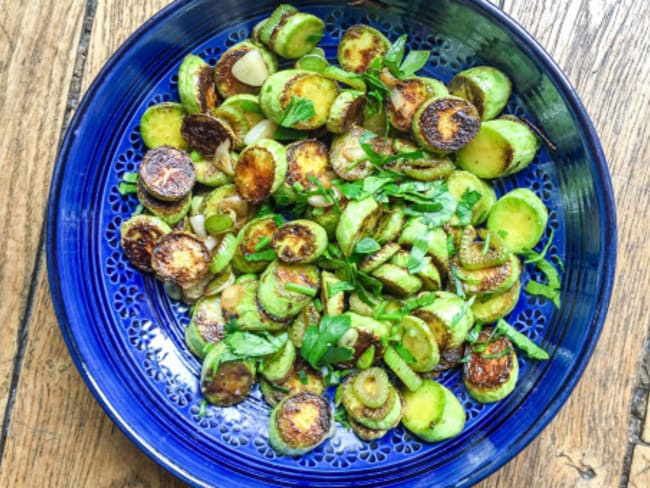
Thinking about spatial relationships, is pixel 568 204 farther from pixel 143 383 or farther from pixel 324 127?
pixel 143 383

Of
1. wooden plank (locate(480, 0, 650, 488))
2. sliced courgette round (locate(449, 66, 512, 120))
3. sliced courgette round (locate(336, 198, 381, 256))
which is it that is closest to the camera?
sliced courgette round (locate(336, 198, 381, 256))

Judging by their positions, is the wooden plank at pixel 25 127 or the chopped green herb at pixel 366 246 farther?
the wooden plank at pixel 25 127

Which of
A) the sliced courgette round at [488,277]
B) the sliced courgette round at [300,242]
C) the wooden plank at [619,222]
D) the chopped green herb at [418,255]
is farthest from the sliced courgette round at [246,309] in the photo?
the wooden plank at [619,222]

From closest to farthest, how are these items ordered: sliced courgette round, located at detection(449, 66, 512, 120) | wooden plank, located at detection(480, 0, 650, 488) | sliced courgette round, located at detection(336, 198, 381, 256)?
1. sliced courgette round, located at detection(336, 198, 381, 256)
2. sliced courgette round, located at detection(449, 66, 512, 120)
3. wooden plank, located at detection(480, 0, 650, 488)

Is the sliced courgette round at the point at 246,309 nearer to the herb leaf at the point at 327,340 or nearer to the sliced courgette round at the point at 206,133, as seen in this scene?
the herb leaf at the point at 327,340

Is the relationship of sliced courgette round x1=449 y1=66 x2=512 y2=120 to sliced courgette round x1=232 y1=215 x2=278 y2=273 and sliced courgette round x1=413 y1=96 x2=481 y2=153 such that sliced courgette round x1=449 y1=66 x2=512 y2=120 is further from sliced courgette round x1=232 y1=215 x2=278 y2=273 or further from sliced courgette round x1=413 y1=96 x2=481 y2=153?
sliced courgette round x1=232 y1=215 x2=278 y2=273

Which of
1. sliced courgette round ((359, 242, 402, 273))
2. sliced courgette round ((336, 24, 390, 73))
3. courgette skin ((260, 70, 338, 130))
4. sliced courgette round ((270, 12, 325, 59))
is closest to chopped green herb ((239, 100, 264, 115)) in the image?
courgette skin ((260, 70, 338, 130))

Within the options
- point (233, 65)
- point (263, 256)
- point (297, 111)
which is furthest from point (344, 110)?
point (263, 256)
